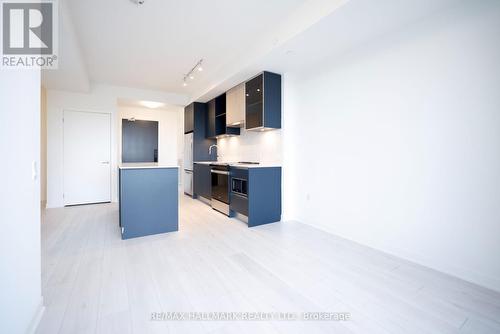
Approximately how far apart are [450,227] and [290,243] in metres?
1.62

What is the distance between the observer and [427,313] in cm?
163

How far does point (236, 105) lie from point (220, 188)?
163 cm

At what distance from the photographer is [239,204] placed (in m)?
3.79

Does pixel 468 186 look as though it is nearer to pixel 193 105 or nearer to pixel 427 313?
pixel 427 313

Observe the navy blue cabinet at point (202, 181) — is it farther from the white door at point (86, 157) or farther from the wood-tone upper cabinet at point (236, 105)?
the white door at point (86, 157)

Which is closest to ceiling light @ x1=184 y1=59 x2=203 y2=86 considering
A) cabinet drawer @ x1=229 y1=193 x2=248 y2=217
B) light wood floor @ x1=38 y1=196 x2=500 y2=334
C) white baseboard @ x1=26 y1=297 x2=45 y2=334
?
cabinet drawer @ x1=229 y1=193 x2=248 y2=217

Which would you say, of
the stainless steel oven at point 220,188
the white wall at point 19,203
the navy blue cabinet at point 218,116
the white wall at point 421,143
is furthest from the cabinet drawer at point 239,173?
the white wall at point 19,203

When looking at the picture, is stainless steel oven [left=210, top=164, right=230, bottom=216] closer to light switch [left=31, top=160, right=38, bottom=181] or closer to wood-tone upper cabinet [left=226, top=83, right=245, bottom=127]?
wood-tone upper cabinet [left=226, top=83, right=245, bottom=127]

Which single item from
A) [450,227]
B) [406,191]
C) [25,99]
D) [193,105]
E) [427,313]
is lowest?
[427,313]

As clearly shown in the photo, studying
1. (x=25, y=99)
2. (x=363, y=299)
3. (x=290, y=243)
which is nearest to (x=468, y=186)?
(x=363, y=299)

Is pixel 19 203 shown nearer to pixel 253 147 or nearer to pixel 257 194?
pixel 257 194

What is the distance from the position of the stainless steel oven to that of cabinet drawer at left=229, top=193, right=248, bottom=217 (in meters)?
0.19

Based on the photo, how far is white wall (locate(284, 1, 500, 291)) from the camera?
78.3 inches

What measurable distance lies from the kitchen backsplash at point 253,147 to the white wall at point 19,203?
312 cm
